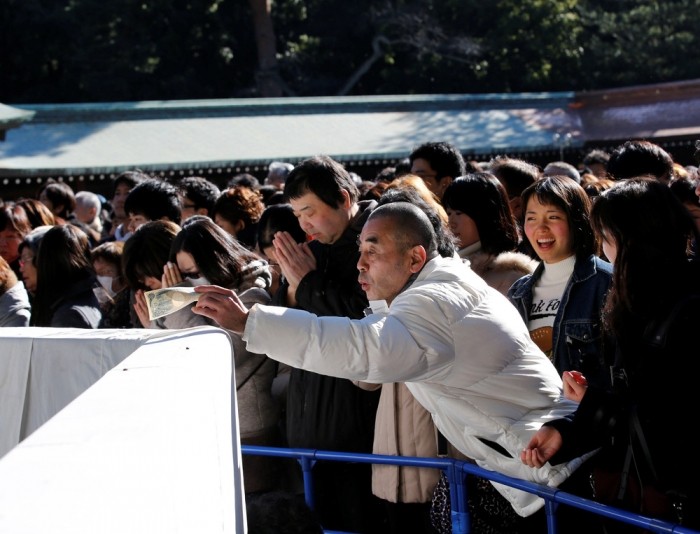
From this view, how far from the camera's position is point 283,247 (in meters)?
3.37

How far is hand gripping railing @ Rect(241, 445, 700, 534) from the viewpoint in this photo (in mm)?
2316

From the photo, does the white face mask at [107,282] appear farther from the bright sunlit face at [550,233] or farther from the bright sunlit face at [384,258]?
the bright sunlit face at [384,258]

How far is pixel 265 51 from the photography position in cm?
2764

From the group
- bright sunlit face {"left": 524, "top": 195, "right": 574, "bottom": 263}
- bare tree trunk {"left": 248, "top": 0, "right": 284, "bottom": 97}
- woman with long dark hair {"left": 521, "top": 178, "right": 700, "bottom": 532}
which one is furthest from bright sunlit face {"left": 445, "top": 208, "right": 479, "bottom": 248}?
bare tree trunk {"left": 248, "top": 0, "right": 284, "bottom": 97}

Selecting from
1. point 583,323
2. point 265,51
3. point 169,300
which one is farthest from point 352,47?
point 169,300

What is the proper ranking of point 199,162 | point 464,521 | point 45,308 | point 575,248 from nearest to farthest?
point 464,521 < point 575,248 < point 45,308 < point 199,162

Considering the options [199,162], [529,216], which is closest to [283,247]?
[529,216]

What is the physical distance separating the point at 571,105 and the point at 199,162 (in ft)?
27.4

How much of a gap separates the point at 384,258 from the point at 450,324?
0.32m

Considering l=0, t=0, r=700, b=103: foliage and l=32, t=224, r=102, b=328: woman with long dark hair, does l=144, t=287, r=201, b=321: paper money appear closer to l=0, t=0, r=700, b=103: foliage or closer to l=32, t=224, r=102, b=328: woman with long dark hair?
l=32, t=224, r=102, b=328: woman with long dark hair

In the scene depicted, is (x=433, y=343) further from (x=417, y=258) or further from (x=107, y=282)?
(x=107, y=282)

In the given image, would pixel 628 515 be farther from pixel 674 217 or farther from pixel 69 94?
pixel 69 94

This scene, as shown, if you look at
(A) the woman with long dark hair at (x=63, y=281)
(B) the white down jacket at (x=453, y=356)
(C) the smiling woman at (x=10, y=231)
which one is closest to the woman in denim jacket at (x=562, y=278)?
(B) the white down jacket at (x=453, y=356)

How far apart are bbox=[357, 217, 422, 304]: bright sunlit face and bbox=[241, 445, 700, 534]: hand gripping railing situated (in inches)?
20.9
